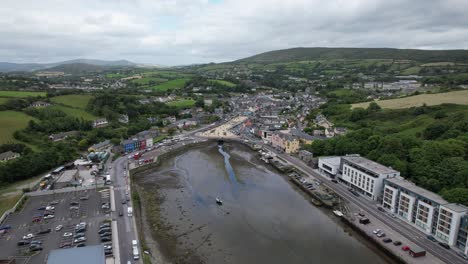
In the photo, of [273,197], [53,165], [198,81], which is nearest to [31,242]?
[53,165]

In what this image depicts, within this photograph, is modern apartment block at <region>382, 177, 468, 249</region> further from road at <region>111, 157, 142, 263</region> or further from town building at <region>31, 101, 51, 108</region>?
town building at <region>31, 101, 51, 108</region>

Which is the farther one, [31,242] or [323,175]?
[323,175]

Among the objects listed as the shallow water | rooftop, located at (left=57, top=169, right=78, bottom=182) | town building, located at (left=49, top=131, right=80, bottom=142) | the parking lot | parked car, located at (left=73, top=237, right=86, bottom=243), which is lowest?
the shallow water

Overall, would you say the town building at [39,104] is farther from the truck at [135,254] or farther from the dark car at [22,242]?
the truck at [135,254]

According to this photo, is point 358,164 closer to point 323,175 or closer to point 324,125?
point 323,175

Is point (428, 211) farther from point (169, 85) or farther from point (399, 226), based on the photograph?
point (169, 85)

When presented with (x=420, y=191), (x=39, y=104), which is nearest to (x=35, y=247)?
(x=420, y=191)

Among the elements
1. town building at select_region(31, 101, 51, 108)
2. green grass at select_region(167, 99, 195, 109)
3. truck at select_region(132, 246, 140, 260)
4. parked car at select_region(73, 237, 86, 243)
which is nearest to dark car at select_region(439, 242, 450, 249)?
truck at select_region(132, 246, 140, 260)
